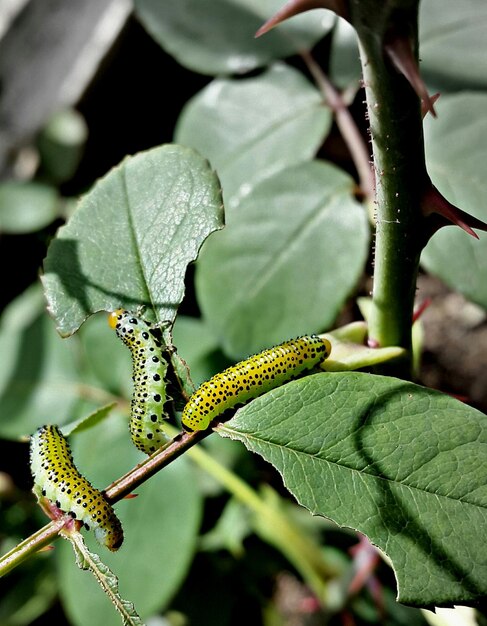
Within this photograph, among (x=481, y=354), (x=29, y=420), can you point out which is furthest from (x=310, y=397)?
(x=481, y=354)

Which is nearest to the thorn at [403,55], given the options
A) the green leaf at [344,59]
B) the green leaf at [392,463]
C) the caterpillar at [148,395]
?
the green leaf at [392,463]

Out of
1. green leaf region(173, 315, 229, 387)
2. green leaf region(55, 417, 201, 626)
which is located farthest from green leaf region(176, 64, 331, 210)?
green leaf region(55, 417, 201, 626)

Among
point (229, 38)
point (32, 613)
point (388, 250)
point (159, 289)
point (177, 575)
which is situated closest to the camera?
point (388, 250)

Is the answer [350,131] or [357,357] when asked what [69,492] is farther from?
[350,131]

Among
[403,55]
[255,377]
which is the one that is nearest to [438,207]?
[403,55]

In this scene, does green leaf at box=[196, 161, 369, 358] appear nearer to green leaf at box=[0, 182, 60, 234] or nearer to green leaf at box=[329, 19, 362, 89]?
green leaf at box=[329, 19, 362, 89]

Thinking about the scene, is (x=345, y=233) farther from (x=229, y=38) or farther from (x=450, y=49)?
(x=229, y=38)
